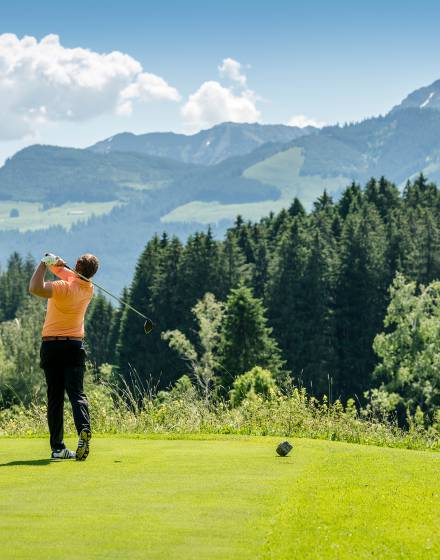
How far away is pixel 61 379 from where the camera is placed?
12.1 metres

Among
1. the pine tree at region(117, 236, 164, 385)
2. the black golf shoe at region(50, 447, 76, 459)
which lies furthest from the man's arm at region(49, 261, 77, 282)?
the pine tree at region(117, 236, 164, 385)

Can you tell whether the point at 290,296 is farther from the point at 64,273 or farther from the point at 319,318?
the point at 64,273

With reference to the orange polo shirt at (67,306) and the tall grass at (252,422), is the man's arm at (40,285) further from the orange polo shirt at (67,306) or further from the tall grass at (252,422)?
the tall grass at (252,422)

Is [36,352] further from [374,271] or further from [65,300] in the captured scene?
[65,300]

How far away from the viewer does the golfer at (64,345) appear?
39.1 feet

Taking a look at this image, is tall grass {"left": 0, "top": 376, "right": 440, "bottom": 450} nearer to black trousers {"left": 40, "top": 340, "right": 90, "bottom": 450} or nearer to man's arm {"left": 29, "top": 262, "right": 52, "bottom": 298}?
black trousers {"left": 40, "top": 340, "right": 90, "bottom": 450}

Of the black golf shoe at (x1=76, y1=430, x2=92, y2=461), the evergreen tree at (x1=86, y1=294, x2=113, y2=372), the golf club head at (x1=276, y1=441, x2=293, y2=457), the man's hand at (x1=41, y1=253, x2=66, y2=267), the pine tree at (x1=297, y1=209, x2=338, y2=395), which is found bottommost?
the evergreen tree at (x1=86, y1=294, x2=113, y2=372)

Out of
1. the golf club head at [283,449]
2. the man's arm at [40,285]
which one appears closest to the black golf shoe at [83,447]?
the man's arm at [40,285]

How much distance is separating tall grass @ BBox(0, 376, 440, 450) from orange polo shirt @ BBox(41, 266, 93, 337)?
357cm

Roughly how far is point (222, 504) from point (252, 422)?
696 cm

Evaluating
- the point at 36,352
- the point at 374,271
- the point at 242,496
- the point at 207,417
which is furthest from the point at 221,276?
the point at 242,496

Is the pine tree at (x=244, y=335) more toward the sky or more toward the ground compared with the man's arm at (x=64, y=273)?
more toward the ground

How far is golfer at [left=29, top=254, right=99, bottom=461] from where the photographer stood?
39.1 ft

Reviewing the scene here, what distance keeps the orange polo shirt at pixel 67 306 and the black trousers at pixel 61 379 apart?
0.15 meters
